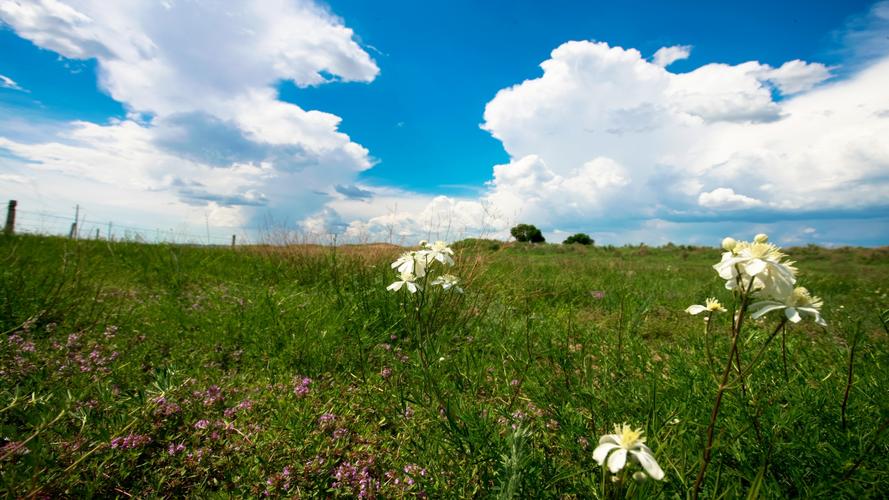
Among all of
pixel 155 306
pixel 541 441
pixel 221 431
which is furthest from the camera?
pixel 155 306

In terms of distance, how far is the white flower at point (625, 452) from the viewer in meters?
0.93

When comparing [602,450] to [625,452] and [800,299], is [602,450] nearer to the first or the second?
[625,452]

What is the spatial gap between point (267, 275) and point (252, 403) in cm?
489

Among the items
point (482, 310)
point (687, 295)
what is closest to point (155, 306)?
point (482, 310)

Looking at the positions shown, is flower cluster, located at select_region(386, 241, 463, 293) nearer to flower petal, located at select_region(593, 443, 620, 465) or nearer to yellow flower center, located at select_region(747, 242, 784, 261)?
flower petal, located at select_region(593, 443, 620, 465)

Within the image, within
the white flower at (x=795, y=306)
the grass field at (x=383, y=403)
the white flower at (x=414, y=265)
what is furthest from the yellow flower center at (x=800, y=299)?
the white flower at (x=414, y=265)

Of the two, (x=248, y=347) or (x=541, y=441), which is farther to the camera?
(x=248, y=347)

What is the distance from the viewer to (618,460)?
0.95 m

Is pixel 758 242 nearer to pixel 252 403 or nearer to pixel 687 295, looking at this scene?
pixel 252 403

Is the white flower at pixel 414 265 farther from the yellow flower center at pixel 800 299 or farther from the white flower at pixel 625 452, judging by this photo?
the yellow flower center at pixel 800 299

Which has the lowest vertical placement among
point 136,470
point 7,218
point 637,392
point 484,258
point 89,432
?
point 136,470

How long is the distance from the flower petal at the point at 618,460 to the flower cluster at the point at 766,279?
536mm

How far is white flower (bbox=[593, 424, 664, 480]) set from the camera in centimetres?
93

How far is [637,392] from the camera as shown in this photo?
2.22m
